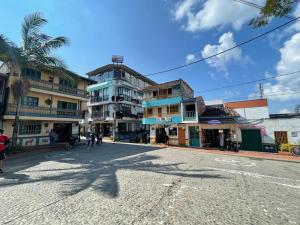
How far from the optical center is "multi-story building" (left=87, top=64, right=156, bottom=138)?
100ft

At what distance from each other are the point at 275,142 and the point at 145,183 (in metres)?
17.2

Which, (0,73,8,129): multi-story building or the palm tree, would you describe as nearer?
the palm tree

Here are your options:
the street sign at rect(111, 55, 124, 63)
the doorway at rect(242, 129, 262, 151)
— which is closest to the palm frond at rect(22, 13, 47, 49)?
the street sign at rect(111, 55, 124, 63)

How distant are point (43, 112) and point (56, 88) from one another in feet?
11.2

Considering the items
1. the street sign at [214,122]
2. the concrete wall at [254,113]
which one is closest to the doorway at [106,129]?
the street sign at [214,122]

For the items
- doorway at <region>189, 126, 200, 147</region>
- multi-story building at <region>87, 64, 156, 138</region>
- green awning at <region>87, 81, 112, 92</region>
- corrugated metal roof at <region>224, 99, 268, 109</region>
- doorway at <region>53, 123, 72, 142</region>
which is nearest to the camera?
corrugated metal roof at <region>224, 99, 268, 109</region>

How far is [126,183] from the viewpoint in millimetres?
6699

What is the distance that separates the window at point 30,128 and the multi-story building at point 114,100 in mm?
11199

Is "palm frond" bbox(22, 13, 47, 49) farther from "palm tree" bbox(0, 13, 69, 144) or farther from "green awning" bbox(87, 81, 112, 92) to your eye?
"green awning" bbox(87, 81, 112, 92)

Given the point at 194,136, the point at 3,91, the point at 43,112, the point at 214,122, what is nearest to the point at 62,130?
the point at 43,112

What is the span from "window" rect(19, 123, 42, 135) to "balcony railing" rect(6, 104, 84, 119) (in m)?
1.87

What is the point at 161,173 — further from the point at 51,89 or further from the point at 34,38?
the point at 51,89

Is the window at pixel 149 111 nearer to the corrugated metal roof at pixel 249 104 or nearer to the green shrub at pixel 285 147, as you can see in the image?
the corrugated metal roof at pixel 249 104

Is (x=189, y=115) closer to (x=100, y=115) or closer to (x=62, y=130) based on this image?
(x=62, y=130)
